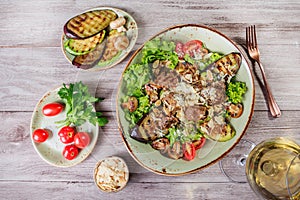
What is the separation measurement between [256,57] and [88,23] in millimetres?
635

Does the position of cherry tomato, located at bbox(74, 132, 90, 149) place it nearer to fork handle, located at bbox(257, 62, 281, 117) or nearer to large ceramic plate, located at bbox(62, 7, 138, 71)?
large ceramic plate, located at bbox(62, 7, 138, 71)

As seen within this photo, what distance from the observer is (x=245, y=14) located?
1.53m

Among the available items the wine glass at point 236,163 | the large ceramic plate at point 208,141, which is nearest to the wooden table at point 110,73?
the wine glass at point 236,163

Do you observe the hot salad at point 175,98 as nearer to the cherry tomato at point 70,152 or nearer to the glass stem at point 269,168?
the glass stem at point 269,168

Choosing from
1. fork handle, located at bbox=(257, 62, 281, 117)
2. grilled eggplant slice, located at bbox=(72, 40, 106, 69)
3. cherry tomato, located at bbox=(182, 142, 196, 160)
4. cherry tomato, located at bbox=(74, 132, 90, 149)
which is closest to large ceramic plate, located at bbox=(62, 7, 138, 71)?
grilled eggplant slice, located at bbox=(72, 40, 106, 69)

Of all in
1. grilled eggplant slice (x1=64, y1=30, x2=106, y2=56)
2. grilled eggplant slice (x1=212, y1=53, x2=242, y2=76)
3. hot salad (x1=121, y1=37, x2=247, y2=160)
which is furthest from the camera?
grilled eggplant slice (x1=64, y1=30, x2=106, y2=56)

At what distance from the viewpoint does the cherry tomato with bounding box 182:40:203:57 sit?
4.16 feet

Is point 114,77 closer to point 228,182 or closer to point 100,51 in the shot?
point 100,51

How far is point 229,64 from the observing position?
1.33 m

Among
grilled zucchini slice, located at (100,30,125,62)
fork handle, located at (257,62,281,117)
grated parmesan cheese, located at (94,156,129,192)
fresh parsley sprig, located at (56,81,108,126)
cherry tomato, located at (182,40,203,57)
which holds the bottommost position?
grated parmesan cheese, located at (94,156,129,192)

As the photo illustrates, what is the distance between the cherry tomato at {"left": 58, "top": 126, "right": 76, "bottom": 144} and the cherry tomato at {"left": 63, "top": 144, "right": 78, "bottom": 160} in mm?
22

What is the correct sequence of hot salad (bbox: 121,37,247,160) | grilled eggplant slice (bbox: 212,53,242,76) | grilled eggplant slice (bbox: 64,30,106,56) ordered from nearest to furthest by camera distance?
hot salad (bbox: 121,37,247,160) → grilled eggplant slice (bbox: 212,53,242,76) → grilled eggplant slice (bbox: 64,30,106,56)

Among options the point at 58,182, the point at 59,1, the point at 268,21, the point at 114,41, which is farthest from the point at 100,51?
the point at 268,21

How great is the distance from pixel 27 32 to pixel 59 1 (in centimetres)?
18
